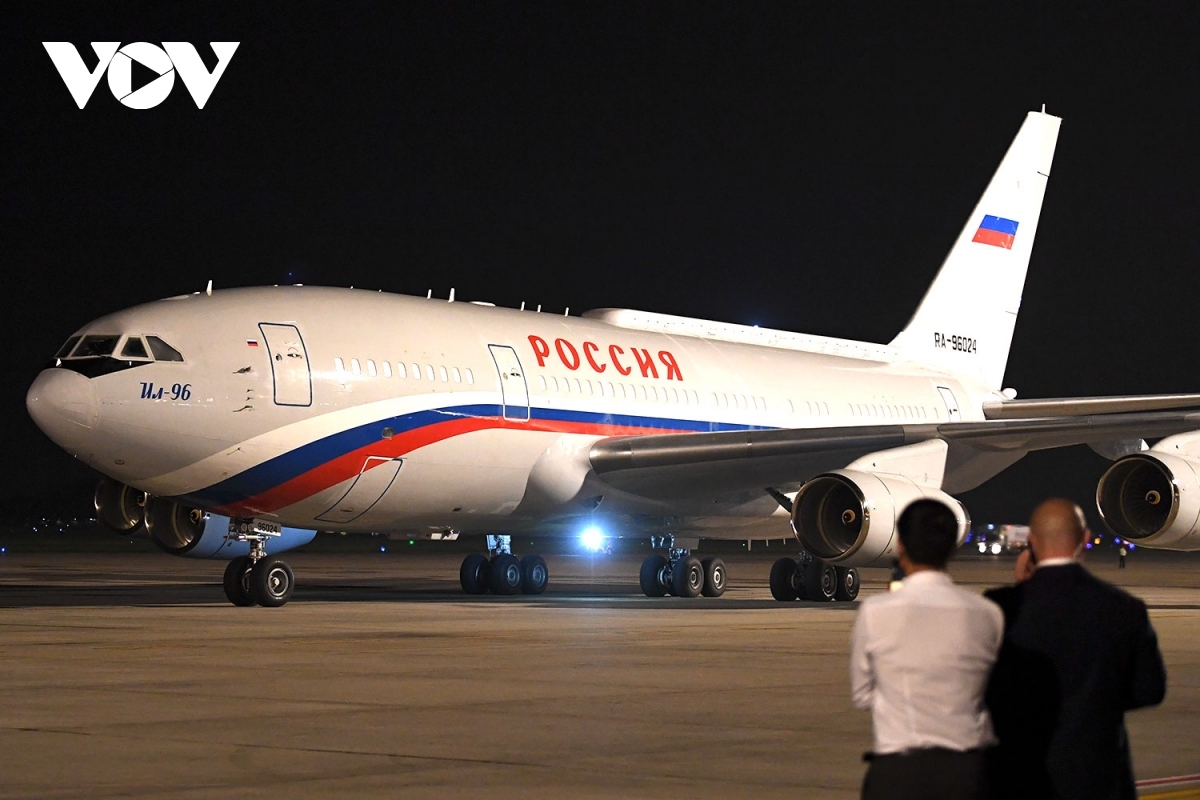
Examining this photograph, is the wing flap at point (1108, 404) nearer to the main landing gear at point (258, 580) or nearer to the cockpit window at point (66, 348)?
the main landing gear at point (258, 580)

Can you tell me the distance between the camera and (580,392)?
80.3 feet

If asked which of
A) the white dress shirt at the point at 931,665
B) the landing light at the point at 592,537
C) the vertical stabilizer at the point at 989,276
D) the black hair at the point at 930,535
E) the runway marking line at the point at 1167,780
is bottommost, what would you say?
the runway marking line at the point at 1167,780

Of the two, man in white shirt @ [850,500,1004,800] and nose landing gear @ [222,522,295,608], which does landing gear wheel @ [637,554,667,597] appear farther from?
man in white shirt @ [850,500,1004,800]

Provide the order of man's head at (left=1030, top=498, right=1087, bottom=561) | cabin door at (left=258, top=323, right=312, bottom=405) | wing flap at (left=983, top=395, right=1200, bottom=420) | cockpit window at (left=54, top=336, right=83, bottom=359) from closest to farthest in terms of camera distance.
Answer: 1. man's head at (left=1030, top=498, right=1087, bottom=561)
2. cockpit window at (left=54, top=336, right=83, bottom=359)
3. cabin door at (left=258, top=323, right=312, bottom=405)
4. wing flap at (left=983, top=395, right=1200, bottom=420)

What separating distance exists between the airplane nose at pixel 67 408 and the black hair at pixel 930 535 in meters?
15.5

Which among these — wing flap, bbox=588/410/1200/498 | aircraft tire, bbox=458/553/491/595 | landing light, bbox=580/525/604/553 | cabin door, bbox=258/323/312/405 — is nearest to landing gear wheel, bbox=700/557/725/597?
landing light, bbox=580/525/604/553

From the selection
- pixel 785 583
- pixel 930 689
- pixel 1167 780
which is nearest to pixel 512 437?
pixel 785 583

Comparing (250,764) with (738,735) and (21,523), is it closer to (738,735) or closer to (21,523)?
(738,735)

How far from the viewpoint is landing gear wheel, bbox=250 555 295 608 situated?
20812 mm

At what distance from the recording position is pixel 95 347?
20.0 metres

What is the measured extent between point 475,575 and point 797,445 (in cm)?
624

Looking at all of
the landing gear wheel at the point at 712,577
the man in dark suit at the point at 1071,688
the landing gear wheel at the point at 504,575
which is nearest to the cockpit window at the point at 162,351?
the landing gear wheel at the point at 504,575

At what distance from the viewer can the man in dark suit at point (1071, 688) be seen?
513cm

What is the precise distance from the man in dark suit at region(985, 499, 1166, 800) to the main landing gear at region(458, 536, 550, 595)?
69.8 feet
